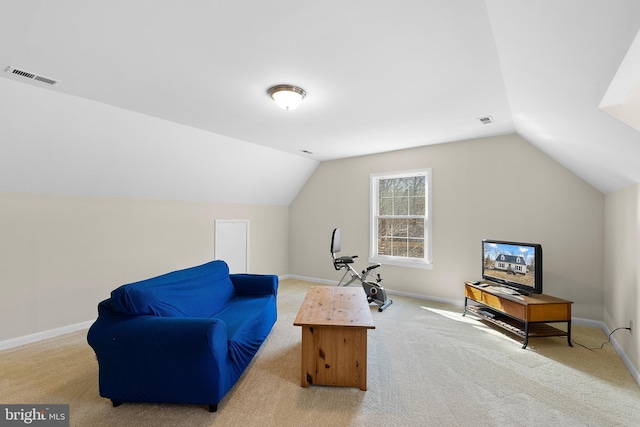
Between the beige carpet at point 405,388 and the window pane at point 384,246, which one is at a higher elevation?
the window pane at point 384,246

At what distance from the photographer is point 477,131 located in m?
3.85

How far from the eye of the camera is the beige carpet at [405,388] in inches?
76.9

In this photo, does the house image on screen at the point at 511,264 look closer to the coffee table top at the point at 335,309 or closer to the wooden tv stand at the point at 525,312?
the wooden tv stand at the point at 525,312

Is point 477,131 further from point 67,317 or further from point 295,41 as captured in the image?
point 67,317

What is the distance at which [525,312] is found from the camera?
9.74 feet

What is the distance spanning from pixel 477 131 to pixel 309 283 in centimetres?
400

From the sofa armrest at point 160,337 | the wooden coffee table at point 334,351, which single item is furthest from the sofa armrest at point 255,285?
the sofa armrest at point 160,337

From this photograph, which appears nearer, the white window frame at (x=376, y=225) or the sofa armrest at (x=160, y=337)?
the sofa armrest at (x=160, y=337)

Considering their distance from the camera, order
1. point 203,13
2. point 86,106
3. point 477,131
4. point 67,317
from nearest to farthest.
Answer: point 203,13 → point 86,106 → point 67,317 → point 477,131

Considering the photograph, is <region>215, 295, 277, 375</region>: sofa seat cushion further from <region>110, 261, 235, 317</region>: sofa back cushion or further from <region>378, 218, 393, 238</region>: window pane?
<region>378, 218, 393, 238</region>: window pane

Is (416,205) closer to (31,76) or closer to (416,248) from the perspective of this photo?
(416,248)

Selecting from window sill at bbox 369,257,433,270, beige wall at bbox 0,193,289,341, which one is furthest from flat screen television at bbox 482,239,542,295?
beige wall at bbox 0,193,289,341

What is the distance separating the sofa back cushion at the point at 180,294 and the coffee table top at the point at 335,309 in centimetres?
99

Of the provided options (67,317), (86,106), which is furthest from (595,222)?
(67,317)
